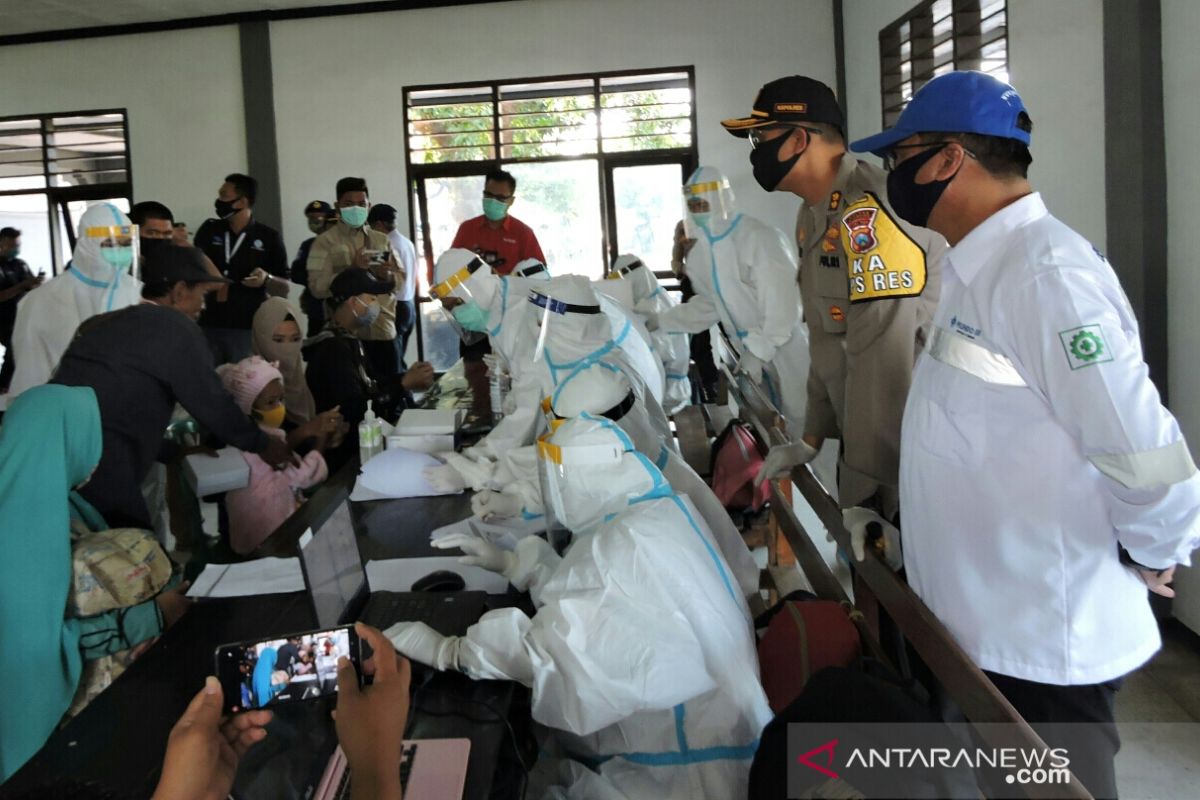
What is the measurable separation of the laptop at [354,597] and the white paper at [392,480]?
30.1 inches

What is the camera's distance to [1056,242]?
1247mm

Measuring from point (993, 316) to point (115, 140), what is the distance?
8.41 meters

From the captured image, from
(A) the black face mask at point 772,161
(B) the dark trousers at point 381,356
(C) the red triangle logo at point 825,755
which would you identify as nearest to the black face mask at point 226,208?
(B) the dark trousers at point 381,356

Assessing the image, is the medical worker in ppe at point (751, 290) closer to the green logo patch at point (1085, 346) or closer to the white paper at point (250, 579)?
the white paper at point (250, 579)

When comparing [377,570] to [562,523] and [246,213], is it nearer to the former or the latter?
[562,523]

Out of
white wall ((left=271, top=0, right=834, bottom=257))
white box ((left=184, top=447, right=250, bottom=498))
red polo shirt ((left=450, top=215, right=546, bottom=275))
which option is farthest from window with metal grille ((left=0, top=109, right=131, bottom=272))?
white box ((left=184, top=447, right=250, bottom=498))

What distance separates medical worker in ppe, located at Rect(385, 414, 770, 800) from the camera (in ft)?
4.32

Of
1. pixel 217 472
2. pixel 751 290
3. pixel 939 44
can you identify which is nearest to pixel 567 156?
pixel 939 44

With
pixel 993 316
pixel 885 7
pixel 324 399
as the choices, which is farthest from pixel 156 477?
pixel 885 7

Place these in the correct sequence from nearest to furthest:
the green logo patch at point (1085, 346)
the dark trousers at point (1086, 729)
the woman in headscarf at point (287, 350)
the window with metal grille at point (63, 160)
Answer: the green logo patch at point (1085, 346) → the dark trousers at point (1086, 729) → the woman in headscarf at point (287, 350) → the window with metal grille at point (63, 160)

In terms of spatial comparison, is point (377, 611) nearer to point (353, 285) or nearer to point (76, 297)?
point (353, 285)

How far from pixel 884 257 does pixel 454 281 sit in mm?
1786

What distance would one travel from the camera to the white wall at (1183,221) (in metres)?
2.83

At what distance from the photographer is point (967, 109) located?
137 cm
